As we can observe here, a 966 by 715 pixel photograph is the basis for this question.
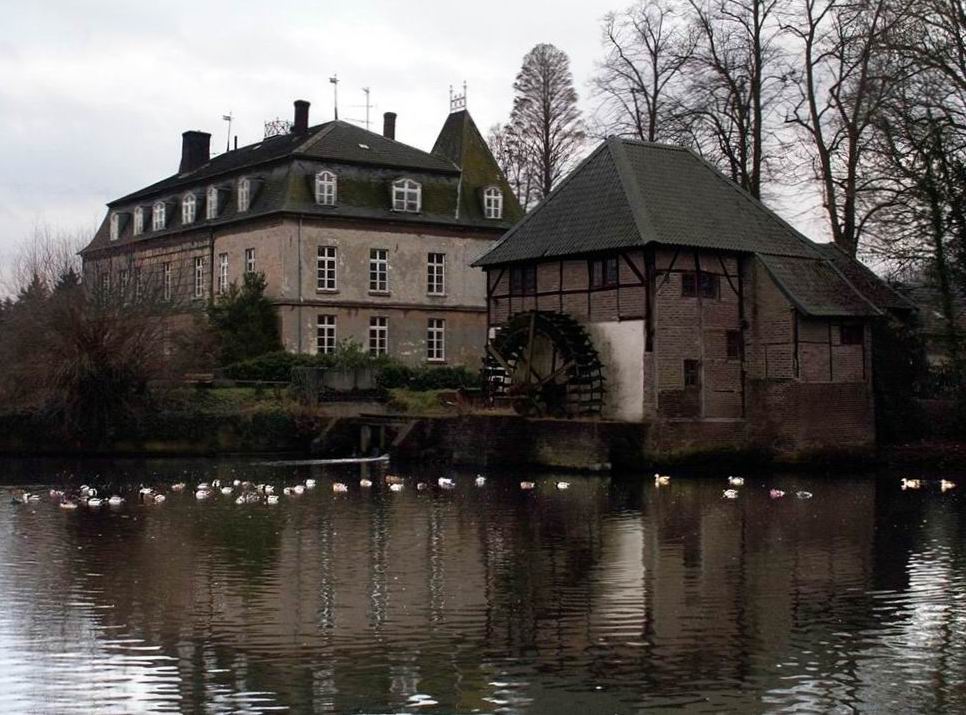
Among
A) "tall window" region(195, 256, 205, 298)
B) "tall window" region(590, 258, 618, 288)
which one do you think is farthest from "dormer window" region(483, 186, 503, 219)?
"tall window" region(590, 258, 618, 288)

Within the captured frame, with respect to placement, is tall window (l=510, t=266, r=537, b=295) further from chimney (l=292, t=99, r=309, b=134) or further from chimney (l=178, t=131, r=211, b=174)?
chimney (l=178, t=131, r=211, b=174)

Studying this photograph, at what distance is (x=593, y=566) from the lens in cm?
1456

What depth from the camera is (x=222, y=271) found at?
145ft

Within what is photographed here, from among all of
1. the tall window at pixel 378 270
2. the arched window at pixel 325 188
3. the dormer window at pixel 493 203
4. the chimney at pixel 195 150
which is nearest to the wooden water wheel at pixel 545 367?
the tall window at pixel 378 270

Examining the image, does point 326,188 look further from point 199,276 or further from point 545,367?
point 545,367

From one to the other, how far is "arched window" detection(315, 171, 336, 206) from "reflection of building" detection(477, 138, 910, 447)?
482 inches

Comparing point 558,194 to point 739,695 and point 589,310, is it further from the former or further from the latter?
point 739,695

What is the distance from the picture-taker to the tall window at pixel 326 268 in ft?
136

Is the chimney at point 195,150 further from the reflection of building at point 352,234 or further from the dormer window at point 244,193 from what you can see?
the dormer window at point 244,193

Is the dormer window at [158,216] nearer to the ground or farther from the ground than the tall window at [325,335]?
farther from the ground

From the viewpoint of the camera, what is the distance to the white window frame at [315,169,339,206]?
41.5 meters

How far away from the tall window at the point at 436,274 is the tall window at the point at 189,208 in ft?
30.1

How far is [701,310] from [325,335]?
16.0 metres

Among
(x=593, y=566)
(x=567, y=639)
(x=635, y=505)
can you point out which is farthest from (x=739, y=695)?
(x=635, y=505)
